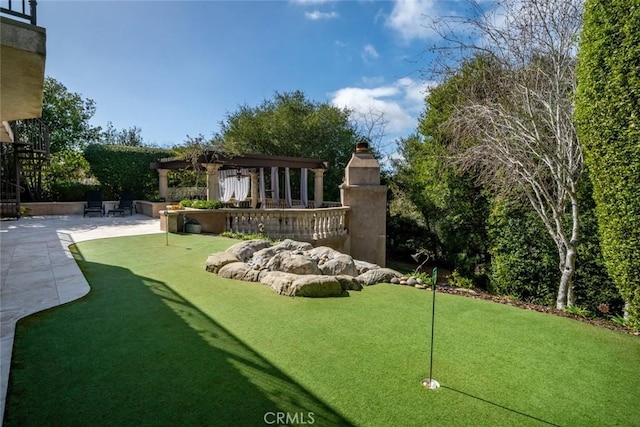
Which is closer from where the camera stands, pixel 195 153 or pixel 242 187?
pixel 195 153

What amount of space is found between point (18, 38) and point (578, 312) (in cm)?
728

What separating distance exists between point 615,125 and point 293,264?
506cm

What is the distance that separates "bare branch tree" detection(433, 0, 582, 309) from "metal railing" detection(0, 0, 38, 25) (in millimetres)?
5931

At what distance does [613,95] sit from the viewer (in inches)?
178

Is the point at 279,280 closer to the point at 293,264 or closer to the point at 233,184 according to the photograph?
the point at 293,264

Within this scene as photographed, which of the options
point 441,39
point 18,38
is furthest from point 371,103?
point 18,38

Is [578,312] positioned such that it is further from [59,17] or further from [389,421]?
[59,17]

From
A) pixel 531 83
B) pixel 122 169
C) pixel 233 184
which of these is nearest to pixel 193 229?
pixel 233 184

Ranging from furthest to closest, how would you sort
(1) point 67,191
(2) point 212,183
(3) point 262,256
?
(1) point 67,191 < (2) point 212,183 < (3) point 262,256

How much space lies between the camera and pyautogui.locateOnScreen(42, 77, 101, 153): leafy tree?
66.7 ft

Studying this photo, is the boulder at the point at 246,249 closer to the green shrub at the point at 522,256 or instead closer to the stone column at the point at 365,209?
the stone column at the point at 365,209

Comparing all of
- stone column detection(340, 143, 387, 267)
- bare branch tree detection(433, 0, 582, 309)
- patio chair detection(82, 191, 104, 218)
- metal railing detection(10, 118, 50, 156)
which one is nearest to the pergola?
patio chair detection(82, 191, 104, 218)

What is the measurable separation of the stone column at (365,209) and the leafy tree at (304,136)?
33.3 ft

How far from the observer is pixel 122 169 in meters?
19.2
